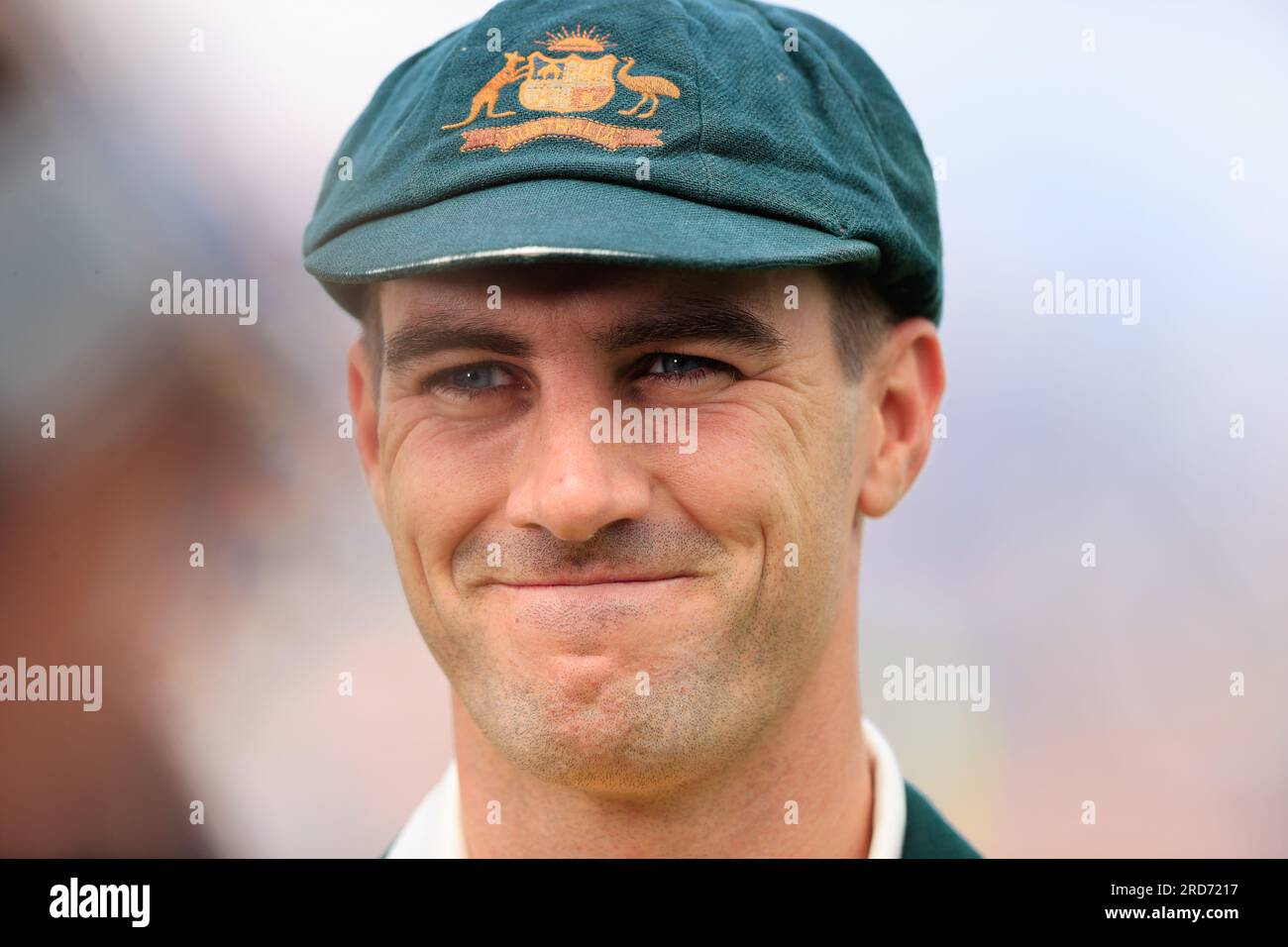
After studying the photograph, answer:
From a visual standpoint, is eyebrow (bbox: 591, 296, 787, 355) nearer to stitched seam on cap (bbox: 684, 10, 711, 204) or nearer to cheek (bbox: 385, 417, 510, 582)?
stitched seam on cap (bbox: 684, 10, 711, 204)

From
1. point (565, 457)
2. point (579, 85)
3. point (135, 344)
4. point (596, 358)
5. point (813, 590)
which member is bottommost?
point (813, 590)

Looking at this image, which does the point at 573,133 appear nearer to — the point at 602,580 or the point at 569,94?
the point at 569,94

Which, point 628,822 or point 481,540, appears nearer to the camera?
point 481,540

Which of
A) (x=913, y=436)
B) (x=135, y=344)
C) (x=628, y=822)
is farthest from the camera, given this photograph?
(x=135, y=344)

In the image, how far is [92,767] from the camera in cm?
299

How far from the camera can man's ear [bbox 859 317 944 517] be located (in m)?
2.26

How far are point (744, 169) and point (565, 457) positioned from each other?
21.5 inches

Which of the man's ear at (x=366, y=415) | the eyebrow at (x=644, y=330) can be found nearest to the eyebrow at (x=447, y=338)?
the eyebrow at (x=644, y=330)

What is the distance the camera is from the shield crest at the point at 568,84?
1.91 metres

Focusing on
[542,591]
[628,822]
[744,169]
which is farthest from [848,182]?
[628,822]

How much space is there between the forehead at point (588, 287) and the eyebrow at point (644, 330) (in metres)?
0.02

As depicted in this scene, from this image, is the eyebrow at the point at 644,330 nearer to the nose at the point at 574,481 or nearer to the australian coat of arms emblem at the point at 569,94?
the nose at the point at 574,481

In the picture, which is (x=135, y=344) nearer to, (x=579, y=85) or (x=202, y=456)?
(x=202, y=456)

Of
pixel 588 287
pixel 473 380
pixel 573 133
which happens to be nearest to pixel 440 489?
pixel 473 380
